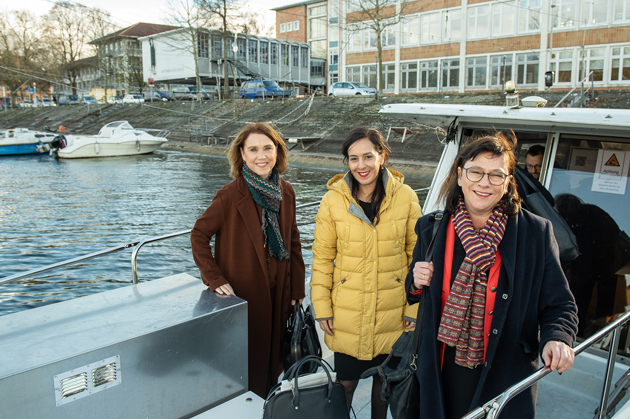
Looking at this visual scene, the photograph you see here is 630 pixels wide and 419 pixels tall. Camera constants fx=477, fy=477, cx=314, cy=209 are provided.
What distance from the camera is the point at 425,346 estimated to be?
2207mm

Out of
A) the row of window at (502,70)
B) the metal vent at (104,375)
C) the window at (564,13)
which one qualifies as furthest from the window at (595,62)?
the metal vent at (104,375)

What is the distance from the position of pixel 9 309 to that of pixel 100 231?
15.0ft

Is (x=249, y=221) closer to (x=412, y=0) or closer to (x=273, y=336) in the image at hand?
(x=273, y=336)

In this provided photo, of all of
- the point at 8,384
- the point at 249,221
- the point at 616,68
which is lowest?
the point at 8,384

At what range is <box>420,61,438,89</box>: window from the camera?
37.3m

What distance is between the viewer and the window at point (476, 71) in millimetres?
34703

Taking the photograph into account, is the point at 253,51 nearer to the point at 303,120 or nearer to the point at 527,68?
the point at 303,120

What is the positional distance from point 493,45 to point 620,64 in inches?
321

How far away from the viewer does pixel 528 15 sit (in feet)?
106

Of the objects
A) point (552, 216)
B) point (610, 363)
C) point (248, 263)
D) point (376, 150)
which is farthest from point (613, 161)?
point (248, 263)

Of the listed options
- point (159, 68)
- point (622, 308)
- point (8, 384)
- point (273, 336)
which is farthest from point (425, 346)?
point (159, 68)

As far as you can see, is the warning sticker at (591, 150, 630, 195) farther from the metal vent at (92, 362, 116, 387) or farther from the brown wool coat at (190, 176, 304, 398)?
the metal vent at (92, 362, 116, 387)

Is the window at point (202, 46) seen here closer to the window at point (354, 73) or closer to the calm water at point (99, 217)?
the window at point (354, 73)

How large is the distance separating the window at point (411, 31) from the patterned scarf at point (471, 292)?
3893cm
